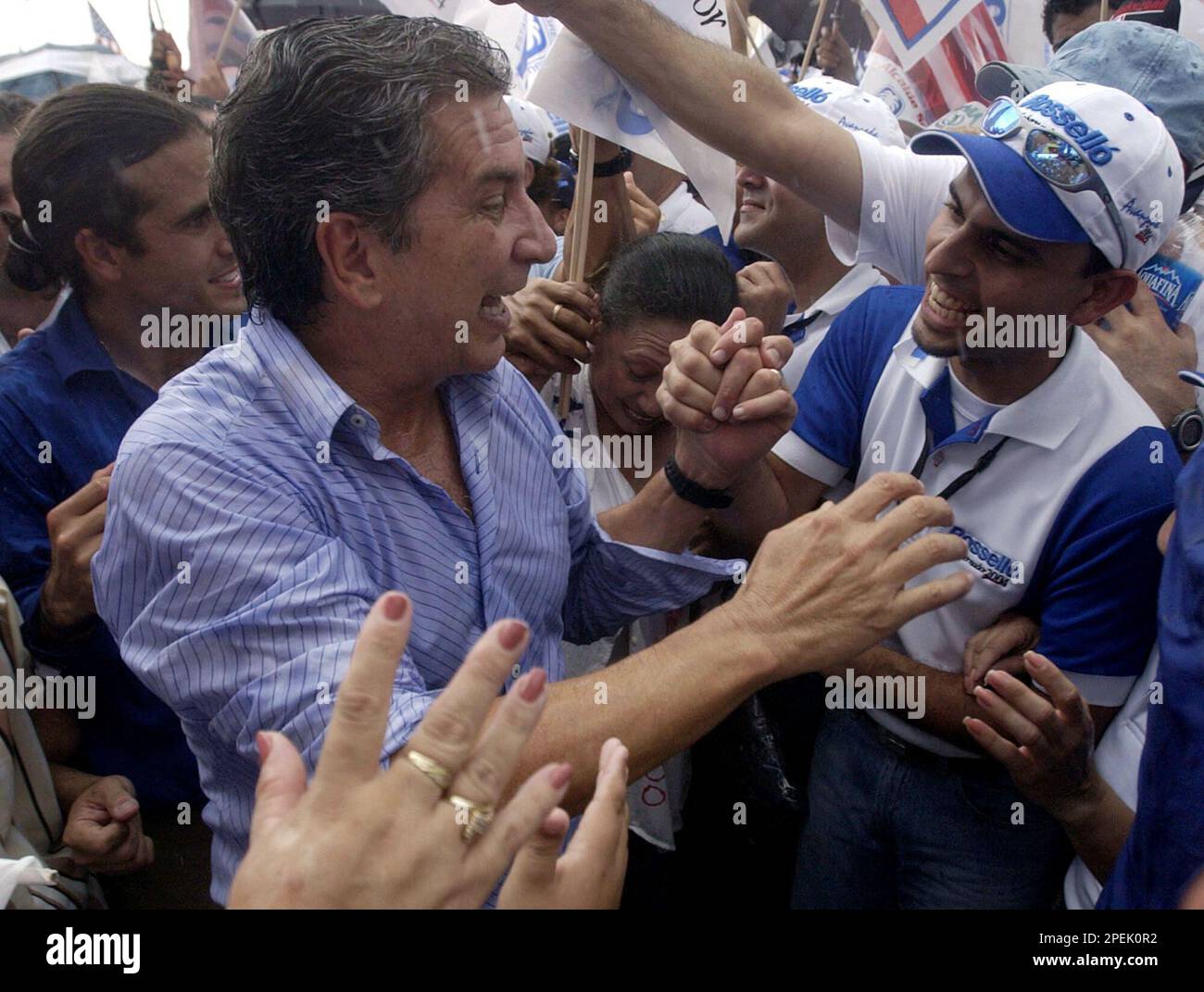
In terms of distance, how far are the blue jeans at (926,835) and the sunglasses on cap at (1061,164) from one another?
3.23 ft

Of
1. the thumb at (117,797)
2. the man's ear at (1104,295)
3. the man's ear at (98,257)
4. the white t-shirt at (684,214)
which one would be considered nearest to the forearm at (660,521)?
the man's ear at (1104,295)

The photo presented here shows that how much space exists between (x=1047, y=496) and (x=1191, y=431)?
1.19ft

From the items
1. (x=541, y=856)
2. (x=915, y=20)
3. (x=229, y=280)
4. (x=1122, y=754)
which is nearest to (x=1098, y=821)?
(x=1122, y=754)

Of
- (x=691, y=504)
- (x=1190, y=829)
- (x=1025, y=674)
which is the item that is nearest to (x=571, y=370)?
(x=691, y=504)

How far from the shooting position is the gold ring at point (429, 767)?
2.88 feet

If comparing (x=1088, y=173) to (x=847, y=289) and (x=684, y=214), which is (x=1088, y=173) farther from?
(x=684, y=214)

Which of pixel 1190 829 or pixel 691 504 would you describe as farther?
pixel 691 504

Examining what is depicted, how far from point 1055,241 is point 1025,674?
2.47ft

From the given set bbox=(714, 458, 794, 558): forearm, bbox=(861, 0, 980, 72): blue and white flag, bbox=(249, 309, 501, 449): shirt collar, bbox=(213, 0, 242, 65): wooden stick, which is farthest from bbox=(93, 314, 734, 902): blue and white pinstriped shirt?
bbox=(213, 0, 242, 65): wooden stick

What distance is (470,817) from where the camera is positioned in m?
0.90

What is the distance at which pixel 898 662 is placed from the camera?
6.35 ft

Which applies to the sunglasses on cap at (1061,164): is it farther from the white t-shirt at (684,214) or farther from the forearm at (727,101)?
the white t-shirt at (684,214)

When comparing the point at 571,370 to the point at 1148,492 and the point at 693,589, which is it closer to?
the point at 693,589

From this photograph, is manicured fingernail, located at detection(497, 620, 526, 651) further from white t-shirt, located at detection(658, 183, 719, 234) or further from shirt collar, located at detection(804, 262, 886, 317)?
white t-shirt, located at detection(658, 183, 719, 234)
